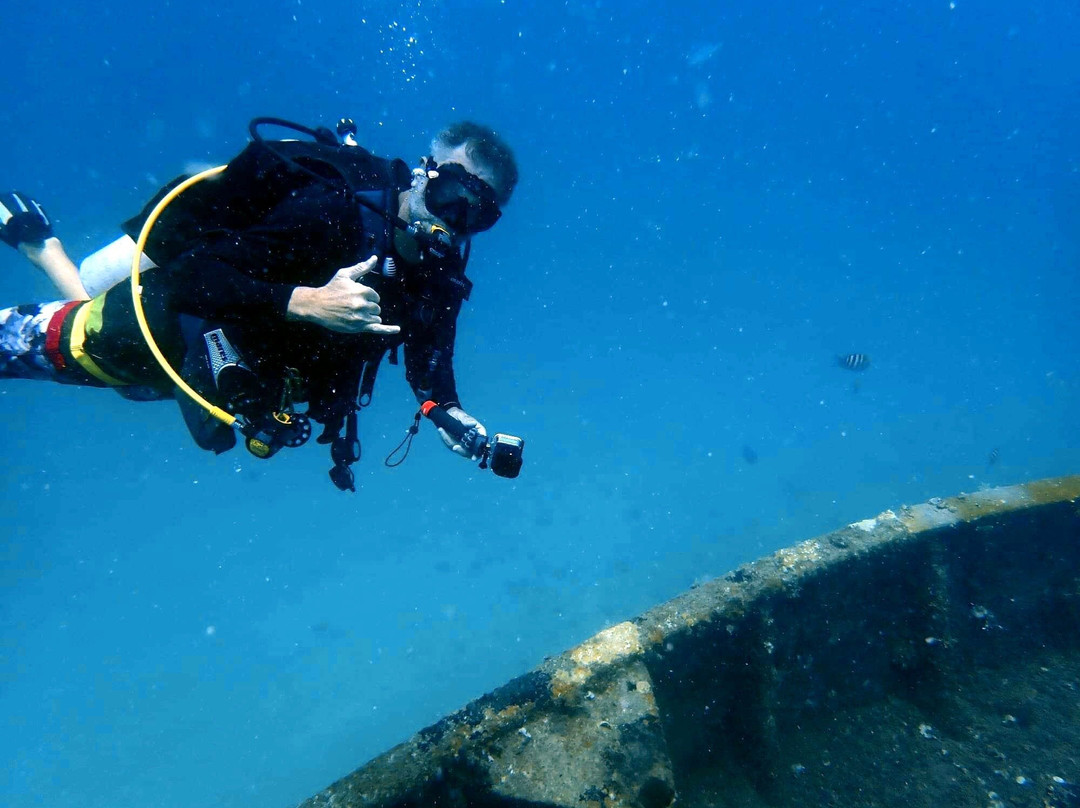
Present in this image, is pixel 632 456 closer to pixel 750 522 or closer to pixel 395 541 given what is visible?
pixel 750 522

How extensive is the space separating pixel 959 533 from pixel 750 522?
91.6ft

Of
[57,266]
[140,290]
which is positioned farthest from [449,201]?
[57,266]

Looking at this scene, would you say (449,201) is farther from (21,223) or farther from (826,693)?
(826,693)

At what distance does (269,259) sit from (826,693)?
13.6ft

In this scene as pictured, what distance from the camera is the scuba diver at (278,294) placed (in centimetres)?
238

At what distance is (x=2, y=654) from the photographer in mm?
28016

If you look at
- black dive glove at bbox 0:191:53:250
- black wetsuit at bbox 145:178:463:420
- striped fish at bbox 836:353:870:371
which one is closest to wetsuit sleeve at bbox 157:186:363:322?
black wetsuit at bbox 145:178:463:420

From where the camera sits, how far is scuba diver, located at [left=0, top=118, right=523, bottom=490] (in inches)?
93.8

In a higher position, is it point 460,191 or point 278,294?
point 460,191

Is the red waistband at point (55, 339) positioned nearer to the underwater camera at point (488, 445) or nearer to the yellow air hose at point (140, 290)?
the yellow air hose at point (140, 290)

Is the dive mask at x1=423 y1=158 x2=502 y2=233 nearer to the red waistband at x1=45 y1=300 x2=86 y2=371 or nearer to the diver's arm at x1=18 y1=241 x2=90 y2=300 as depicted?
the red waistband at x1=45 y1=300 x2=86 y2=371

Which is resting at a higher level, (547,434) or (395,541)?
(547,434)

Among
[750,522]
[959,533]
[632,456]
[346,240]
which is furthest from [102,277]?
[632,456]

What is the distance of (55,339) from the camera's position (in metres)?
2.87
